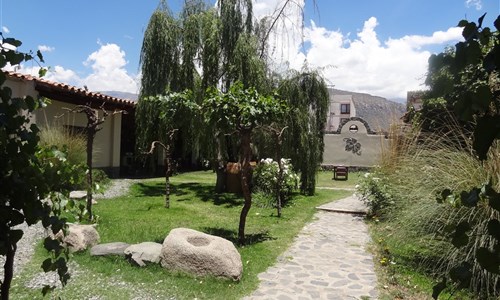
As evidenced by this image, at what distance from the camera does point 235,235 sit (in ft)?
22.2

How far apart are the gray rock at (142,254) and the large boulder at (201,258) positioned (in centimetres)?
11

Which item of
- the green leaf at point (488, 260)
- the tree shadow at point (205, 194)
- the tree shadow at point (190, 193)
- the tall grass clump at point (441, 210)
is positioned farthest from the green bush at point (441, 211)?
the tree shadow at point (190, 193)

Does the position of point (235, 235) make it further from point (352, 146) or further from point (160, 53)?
point (352, 146)

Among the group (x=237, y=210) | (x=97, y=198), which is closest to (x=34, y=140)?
(x=237, y=210)

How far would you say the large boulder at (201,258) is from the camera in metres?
4.54

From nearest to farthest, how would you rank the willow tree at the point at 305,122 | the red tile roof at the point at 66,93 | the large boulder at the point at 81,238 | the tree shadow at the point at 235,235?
the large boulder at the point at 81,238, the tree shadow at the point at 235,235, the red tile roof at the point at 66,93, the willow tree at the point at 305,122

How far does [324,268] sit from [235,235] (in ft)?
6.42

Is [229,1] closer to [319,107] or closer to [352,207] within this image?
[319,107]

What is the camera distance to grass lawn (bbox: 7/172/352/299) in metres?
4.14

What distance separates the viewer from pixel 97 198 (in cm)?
997

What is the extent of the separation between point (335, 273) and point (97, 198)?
6906 millimetres

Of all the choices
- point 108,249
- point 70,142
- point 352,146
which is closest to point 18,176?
point 108,249

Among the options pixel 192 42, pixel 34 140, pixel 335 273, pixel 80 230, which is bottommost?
pixel 335 273

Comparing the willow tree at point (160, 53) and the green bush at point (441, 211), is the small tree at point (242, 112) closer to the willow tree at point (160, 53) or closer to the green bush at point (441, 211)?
the green bush at point (441, 211)
